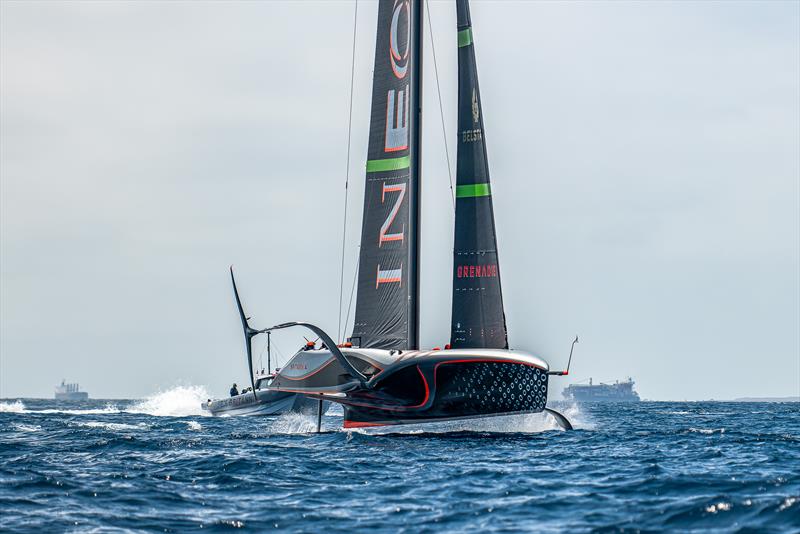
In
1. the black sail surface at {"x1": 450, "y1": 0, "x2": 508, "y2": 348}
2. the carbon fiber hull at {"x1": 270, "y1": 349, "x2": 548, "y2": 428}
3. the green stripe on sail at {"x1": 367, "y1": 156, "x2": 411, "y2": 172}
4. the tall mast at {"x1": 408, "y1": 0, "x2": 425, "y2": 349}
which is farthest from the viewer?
the green stripe on sail at {"x1": 367, "y1": 156, "x2": 411, "y2": 172}

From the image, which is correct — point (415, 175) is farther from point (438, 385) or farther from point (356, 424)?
point (356, 424)

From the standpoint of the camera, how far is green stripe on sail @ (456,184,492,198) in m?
26.2

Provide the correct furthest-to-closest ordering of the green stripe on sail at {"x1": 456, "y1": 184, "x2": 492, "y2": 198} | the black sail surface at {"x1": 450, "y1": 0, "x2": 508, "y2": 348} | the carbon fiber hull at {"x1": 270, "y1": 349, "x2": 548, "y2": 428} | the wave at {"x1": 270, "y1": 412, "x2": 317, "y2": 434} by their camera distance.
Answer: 1. the wave at {"x1": 270, "y1": 412, "x2": 317, "y2": 434}
2. the green stripe on sail at {"x1": 456, "y1": 184, "x2": 492, "y2": 198}
3. the black sail surface at {"x1": 450, "y1": 0, "x2": 508, "y2": 348}
4. the carbon fiber hull at {"x1": 270, "y1": 349, "x2": 548, "y2": 428}

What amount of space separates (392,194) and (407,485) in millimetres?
13299

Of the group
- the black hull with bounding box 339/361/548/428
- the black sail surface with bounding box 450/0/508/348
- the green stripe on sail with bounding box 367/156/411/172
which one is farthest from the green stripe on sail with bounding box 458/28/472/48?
the black hull with bounding box 339/361/548/428

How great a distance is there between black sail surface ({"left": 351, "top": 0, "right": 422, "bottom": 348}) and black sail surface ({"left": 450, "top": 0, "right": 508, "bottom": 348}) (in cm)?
136

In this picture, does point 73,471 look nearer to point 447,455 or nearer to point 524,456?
point 447,455

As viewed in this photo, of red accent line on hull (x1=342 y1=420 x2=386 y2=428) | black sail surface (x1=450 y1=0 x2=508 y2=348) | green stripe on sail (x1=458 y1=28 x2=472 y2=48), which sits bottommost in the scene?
red accent line on hull (x1=342 y1=420 x2=386 y2=428)

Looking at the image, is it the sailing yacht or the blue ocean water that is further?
the sailing yacht

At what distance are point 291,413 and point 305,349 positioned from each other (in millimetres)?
18627

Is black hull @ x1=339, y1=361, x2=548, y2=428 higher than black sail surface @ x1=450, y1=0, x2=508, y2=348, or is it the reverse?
black sail surface @ x1=450, y1=0, x2=508, y2=348

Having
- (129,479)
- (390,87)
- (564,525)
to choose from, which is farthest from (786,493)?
(390,87)

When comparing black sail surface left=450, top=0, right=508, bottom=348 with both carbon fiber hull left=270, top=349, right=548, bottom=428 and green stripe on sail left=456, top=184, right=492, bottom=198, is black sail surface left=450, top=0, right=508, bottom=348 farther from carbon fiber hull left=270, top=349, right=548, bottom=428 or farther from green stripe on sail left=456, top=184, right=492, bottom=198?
carbon fiber hull left=270, top=349, right=548, bottom=428

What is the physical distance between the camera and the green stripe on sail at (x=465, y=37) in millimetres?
26875
